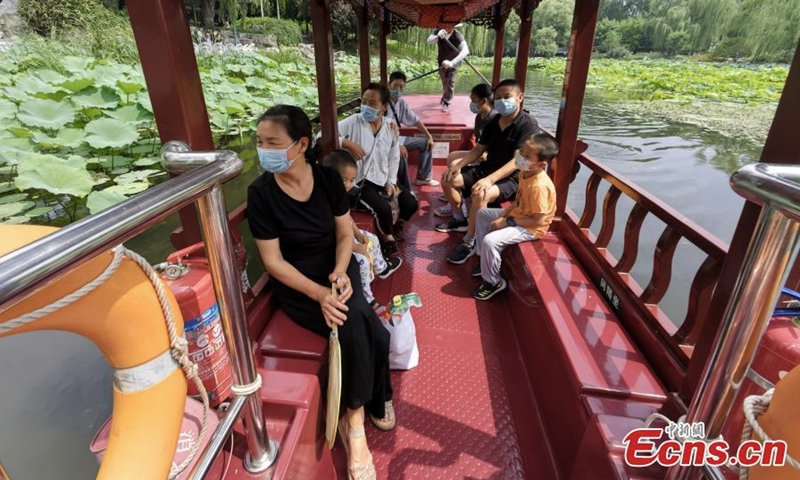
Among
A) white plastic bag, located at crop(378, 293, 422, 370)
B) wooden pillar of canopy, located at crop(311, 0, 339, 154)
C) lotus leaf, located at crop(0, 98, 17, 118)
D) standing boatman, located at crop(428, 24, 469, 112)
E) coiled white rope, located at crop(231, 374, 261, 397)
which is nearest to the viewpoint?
coiled white rope, located at crop(231, 374, 261, 397)

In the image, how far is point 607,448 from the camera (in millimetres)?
1209

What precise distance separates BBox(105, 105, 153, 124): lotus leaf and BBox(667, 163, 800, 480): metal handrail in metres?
6.39

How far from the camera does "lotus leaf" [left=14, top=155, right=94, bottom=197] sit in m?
3.52

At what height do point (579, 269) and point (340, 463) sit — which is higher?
point (579, 269)

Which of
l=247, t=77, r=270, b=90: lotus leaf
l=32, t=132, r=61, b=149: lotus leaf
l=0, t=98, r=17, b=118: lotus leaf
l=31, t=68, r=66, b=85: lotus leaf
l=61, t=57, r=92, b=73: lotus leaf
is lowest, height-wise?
l=32, t=132, r=61, b=149: lotus leaf

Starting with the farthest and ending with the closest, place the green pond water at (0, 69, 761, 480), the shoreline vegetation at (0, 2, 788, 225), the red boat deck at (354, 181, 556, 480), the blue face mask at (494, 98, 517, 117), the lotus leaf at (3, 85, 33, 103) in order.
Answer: the lotus leaf at (3, 85, 33, 103), the shoreline vegetation at (0, 2, 788, 225), the blue face mask at (494, 98, 517, 117), the red boat deck at (354, 181, 556, 480), the green pond water at (0, 69, 761, 480)

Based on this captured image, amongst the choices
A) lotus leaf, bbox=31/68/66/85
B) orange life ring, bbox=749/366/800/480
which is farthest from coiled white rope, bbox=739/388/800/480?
lotus leaf, bbox=31/68/66/85

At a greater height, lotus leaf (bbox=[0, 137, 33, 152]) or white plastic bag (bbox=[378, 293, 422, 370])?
lotus leaf (bbox=[0, 137, 33, 152])

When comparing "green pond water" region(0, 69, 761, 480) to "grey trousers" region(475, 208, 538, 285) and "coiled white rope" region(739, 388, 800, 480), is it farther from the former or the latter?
"grey trousers" region(475, 208, 538, 285)

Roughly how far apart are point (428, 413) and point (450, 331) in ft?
1.98

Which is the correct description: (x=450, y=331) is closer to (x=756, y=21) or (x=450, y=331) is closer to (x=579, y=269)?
(x=579, y=269)

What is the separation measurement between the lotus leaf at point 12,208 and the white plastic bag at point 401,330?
3.96 meters

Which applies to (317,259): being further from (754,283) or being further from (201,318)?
(754,283)

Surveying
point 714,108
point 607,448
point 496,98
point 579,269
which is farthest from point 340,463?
point 714,108
